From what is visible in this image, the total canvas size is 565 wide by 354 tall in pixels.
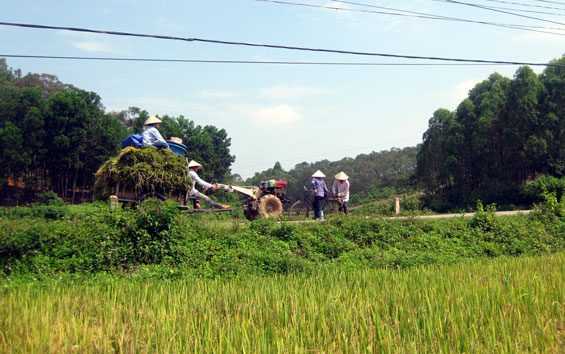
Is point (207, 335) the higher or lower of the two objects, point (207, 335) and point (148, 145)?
the lower

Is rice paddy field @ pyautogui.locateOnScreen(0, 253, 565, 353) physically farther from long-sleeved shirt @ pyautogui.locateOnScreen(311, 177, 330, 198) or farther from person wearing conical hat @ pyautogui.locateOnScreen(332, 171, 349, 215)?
person wearing conical hat @ pyautogui.locateOnScreen(332, 171, 349, 215)

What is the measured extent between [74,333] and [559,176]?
90.3ft

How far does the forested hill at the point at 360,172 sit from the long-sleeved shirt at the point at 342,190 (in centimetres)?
2426

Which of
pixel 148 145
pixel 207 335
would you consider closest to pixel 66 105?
pixel 148 145

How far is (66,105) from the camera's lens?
30.2 metres

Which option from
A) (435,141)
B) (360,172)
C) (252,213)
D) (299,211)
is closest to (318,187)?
(252,213)

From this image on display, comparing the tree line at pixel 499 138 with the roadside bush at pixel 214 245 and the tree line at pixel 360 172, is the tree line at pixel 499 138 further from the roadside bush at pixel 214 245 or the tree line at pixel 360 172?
the roadside bush at pixel 214 245

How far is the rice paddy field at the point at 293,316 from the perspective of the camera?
10.9 feet

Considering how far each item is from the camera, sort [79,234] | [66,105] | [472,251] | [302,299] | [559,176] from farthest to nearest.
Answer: [66,105] → [559,176] → [472,251] → [79,234] → [302,299]

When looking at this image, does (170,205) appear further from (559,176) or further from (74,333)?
(559,176)

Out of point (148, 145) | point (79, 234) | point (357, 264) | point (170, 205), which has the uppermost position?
point (148, 145)

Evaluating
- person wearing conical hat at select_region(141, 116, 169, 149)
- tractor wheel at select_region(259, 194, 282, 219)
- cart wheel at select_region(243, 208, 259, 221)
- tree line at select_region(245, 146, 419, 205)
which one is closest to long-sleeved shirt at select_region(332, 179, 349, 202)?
tractor wheel at select_region(259, 194, 282, 219)

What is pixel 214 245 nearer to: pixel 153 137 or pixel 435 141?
pixel 153 137

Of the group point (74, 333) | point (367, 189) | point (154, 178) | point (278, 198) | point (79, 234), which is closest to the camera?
point (74, 333)
